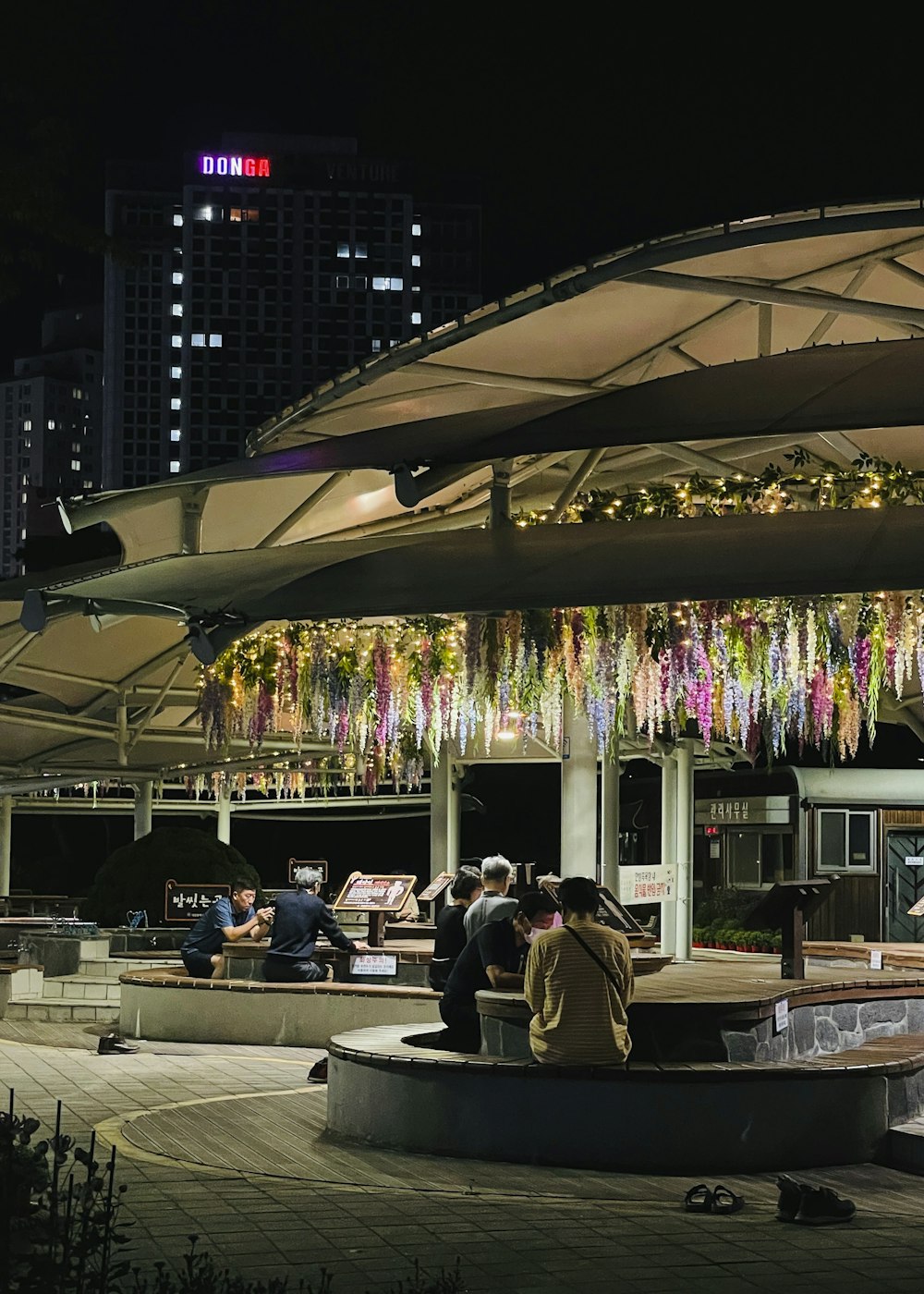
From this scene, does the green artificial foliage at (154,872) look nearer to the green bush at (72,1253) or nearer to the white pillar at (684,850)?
the white pillar at (684,850)

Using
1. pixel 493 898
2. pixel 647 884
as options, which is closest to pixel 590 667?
pixel 493 898

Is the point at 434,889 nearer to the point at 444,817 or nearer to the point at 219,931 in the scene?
the point at 219,931

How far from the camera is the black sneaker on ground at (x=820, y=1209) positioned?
6.18 metres

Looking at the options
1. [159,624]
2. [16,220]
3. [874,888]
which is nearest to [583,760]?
[159,624]

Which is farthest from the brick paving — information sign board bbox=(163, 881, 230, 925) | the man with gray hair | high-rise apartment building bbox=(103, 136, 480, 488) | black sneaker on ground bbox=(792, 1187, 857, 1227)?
high-rise apartment building bbox=(103, 136, 480, 488)

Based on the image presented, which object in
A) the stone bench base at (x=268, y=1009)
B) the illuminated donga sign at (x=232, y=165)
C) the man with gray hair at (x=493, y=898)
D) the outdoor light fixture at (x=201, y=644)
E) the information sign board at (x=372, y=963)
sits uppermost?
the illuminated donga sign at (x=232, y=165)

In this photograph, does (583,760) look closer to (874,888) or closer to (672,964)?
(672,964)

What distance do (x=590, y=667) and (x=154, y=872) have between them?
396 inches

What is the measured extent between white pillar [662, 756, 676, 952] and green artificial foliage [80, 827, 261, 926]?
5.06 metres

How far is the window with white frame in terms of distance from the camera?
2034 centimetres

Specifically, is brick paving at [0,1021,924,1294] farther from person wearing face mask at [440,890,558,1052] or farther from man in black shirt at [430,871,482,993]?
man in black shirt at [430,871,482,993]

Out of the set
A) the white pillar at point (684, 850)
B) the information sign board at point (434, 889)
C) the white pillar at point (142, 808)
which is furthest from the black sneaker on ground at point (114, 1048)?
the white pillar at point (142, 808)

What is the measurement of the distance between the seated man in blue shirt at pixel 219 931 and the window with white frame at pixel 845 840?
30.2 feet

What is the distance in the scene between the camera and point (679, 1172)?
7.51m
